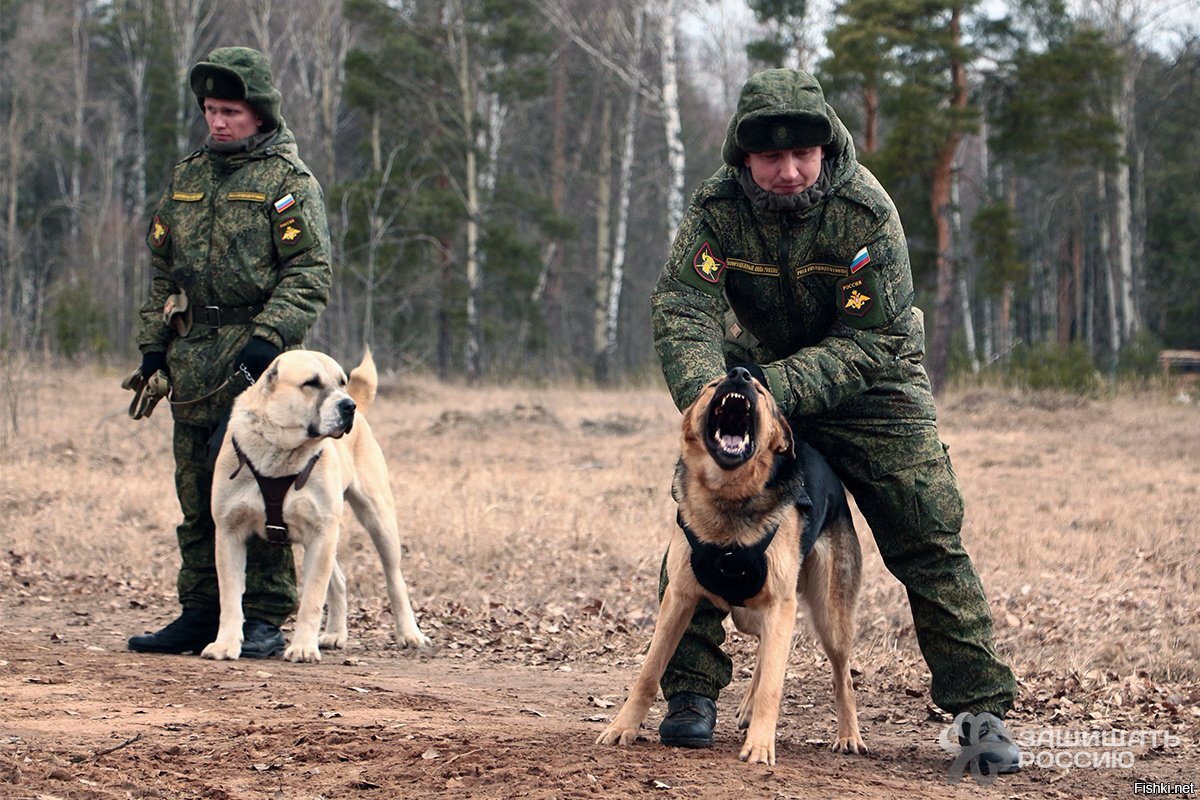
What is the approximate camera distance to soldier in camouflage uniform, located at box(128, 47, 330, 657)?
19.8ft

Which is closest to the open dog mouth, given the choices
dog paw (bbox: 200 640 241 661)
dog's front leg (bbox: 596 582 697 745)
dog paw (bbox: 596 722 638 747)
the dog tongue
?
the dog tongue

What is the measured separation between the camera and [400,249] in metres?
28.6

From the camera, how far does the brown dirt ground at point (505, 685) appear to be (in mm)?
3789

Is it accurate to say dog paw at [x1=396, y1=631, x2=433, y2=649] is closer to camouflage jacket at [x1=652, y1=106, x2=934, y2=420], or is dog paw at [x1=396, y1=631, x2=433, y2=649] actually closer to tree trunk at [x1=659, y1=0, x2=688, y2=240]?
camouflage jacket at [x1=652, y1=106, x2=934, y2=420]

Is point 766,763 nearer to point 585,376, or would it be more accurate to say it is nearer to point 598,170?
point 585,376

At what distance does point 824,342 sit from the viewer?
4285 millimetres

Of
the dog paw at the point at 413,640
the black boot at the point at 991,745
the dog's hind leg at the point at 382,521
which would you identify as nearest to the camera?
the black boot at the point at 991,745

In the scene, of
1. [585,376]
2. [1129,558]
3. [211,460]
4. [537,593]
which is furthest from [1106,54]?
[211,460]

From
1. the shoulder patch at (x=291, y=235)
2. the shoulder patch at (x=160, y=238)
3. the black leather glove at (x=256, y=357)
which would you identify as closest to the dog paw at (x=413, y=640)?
the black leather glove at (x=256, y=357)

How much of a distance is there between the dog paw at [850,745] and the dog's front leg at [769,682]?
1.98 ft

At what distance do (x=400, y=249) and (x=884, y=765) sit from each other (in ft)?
82.4

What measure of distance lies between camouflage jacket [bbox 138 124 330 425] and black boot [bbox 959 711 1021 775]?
338 centimetres

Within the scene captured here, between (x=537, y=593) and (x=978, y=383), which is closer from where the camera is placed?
(x=537, y=593)

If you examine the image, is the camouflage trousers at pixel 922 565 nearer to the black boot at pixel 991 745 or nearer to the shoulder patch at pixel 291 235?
the black boot at pixel 991 745
